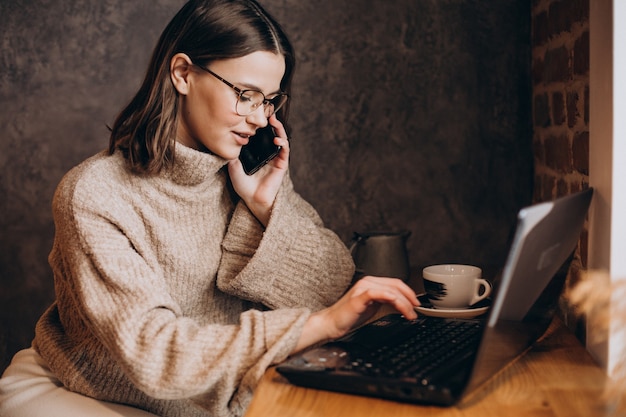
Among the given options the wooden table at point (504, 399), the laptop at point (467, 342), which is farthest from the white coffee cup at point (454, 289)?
the wooden table at point (504, 399)

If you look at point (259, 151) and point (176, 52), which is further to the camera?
point (259, 151)

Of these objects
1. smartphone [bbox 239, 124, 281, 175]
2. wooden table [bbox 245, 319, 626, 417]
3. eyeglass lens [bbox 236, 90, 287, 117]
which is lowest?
wooden table [bbox 245, 319, 626, 417]

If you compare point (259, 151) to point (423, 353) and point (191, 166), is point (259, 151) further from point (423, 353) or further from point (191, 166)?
point (423, 353)

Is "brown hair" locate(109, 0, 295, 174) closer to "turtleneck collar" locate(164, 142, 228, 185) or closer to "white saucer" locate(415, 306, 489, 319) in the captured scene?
"turtleneck collar" locate(164, 142, 228, 185)

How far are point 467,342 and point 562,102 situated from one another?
2.26ft

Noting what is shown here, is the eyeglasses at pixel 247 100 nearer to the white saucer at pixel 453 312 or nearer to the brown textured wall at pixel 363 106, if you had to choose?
the white saucer at pixel 453 312

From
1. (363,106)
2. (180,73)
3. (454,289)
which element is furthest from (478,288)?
(363,106)

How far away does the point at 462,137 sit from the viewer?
2.00 m

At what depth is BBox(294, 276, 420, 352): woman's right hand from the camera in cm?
107

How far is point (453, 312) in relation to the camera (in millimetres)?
1213

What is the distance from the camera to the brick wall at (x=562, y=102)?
126 cm

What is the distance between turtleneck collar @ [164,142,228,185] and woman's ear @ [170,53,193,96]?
12 centimetres

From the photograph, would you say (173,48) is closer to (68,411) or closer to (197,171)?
(197,171)

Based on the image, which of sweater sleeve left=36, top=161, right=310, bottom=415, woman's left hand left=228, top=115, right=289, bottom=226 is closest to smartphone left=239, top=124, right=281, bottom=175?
woman's left hand left=228, top=115, right=289, bottom=226
